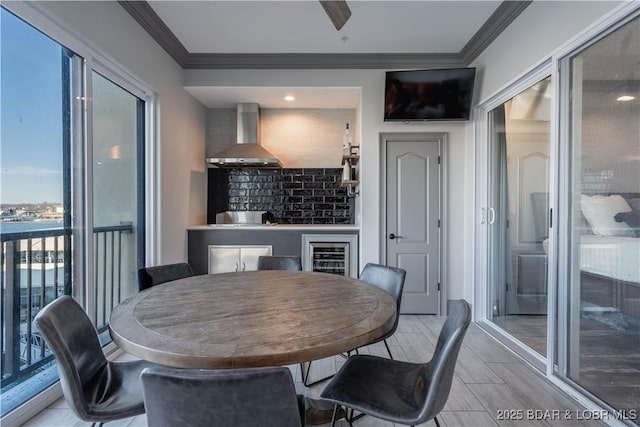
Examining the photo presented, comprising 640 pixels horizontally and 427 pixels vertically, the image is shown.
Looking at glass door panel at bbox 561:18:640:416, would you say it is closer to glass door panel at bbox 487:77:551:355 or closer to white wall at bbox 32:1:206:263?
glass door panel at bbox 487:77:551:355

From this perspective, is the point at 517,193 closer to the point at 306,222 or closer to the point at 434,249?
the point at 434,249

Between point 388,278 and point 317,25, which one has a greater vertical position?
point 317,25

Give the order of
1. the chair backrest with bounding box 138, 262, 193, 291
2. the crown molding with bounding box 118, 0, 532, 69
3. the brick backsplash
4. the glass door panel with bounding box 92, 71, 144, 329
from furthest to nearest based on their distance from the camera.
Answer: the brick backsplash
the crown molding with bounding box 118, 0, 532, 69
the glass door panel with bounding box 92, 71, 144, 329
the chair backrest with bounding box 138, 262, 193, 291

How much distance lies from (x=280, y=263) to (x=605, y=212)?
7.25 ft

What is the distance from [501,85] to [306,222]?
9.08 feet

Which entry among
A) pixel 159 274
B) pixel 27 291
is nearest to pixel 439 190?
pixel 159 274

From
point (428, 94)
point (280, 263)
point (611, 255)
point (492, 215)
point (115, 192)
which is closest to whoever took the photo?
point (611, 255)

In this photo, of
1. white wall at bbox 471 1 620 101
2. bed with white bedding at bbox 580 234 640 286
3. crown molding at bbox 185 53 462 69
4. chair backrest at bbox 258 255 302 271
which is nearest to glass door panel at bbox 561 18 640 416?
bed with white bedding at bbox 580 234 640 286

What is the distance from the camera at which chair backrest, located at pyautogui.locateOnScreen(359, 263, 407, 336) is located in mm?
1997

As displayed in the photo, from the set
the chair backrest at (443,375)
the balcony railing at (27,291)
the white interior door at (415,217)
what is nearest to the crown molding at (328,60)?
the white interior door at (415,217)

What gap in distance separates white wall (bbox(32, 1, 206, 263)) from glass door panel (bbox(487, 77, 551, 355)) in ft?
11.1

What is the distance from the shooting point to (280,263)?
2.67 m

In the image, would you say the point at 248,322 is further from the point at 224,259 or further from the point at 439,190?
the point at 439,190

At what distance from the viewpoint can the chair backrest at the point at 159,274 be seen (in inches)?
82.8
